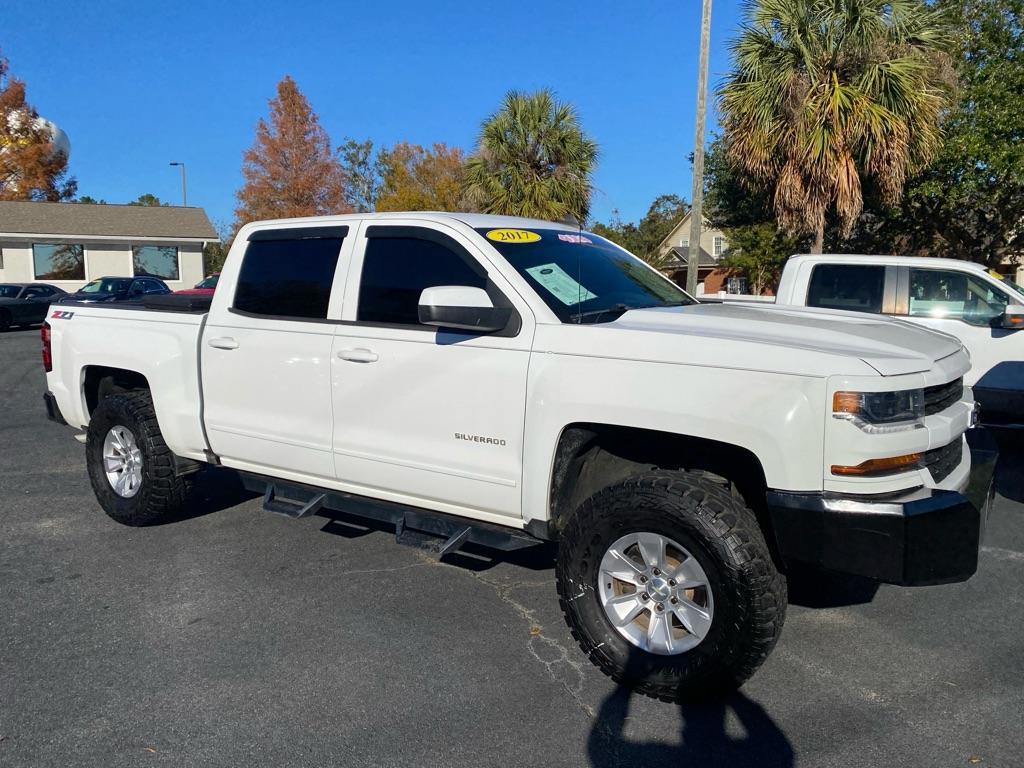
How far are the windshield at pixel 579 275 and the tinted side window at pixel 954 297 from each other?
4.38 m

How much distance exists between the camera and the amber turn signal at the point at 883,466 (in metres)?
3.12

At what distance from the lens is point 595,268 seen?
4.54m

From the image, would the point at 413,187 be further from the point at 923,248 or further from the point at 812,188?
the point at 812,188

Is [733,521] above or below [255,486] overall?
above

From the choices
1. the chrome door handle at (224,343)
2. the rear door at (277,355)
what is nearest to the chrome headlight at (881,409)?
the rear door at (277,355)

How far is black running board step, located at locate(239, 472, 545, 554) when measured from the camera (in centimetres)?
404

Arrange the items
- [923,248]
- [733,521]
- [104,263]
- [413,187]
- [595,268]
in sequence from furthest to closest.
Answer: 1. [413,187]
2. [104,263]
3. [923,248]
4. [595,268]
5. [733,521]

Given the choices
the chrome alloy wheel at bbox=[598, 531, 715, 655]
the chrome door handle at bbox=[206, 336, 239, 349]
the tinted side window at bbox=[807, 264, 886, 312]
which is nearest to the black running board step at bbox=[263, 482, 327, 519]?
the chrome door handle at bbox=[206, 336, 239, 349]

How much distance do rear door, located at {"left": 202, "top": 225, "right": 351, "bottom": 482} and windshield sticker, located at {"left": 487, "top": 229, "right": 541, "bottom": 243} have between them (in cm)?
86

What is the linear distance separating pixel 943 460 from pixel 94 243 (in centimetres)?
3433

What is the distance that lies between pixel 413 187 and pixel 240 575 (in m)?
31.4

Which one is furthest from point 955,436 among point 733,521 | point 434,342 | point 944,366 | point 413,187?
point 413,187

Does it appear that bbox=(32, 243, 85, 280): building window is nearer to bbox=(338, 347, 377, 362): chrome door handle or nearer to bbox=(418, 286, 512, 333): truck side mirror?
bbox=(338, 347, 377, 362): chrome door handle

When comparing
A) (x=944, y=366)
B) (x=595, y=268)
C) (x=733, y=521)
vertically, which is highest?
(x=595, y=268)
